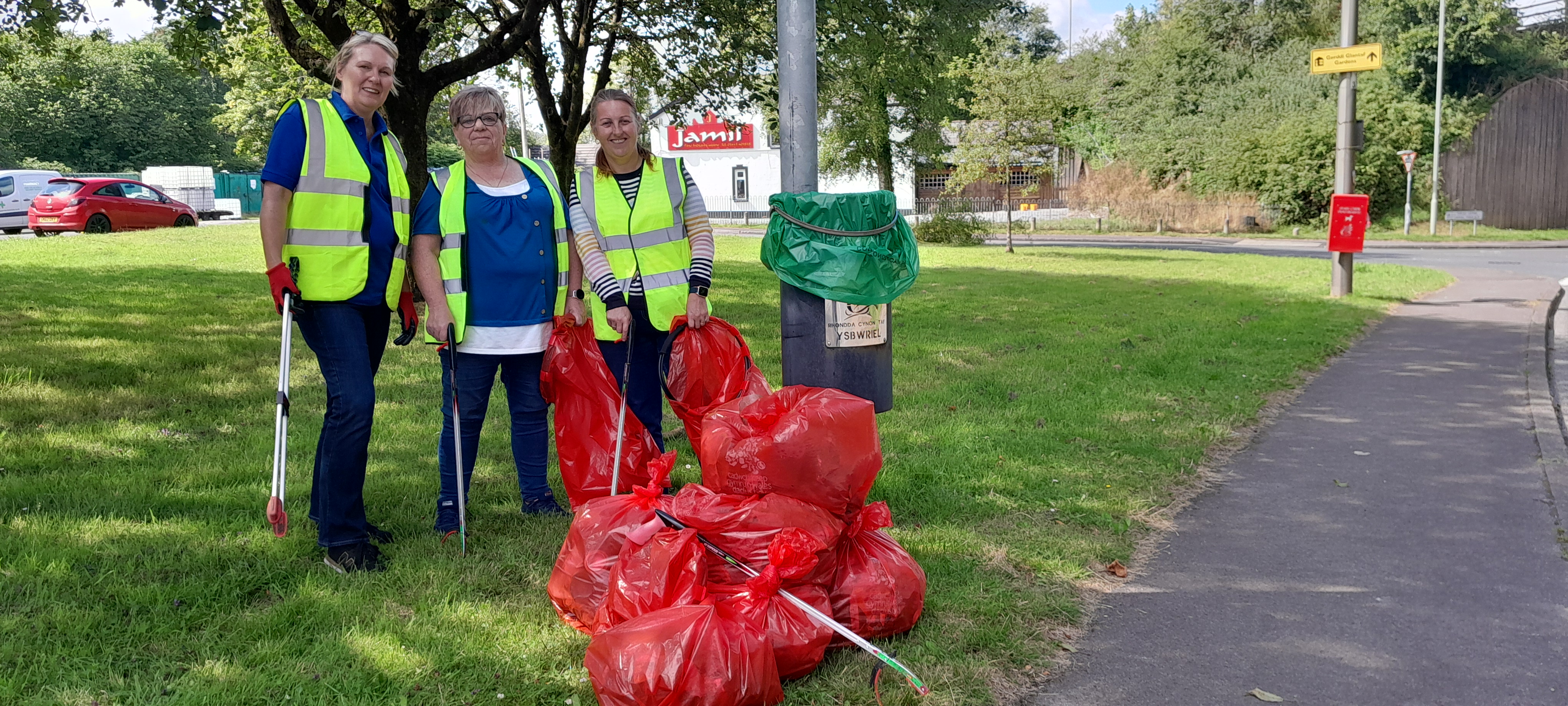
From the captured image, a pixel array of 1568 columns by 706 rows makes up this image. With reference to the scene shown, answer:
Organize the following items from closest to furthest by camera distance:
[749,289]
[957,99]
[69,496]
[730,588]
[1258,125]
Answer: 1. [730,588]
2. [69,496]
3. [749,289]
4. [957,99]
5. [1258,125]

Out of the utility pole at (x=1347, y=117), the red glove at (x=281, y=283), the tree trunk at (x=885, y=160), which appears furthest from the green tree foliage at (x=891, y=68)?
the red glove at (x=281, y=283)

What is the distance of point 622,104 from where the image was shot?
4.27 m

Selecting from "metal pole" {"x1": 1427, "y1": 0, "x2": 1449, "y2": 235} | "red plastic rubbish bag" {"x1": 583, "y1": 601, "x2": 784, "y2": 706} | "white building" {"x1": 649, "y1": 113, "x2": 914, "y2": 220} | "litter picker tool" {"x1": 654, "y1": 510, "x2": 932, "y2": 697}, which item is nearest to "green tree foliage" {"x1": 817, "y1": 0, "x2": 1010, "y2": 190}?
"litter picker tool" {"x1": 654, "y1": 510, "x2": 932, "y2": 697}

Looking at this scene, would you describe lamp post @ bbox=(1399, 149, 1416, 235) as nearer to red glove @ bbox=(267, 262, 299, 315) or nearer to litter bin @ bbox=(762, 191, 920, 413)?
litter bin @ bbox=(762, 191, 920, 413)

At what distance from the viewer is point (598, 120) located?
4.23 m

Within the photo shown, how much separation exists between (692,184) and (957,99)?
23290 mm

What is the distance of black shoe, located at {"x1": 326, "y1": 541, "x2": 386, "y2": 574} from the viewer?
3.82 metres

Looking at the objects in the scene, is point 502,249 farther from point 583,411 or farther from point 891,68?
point 891,68

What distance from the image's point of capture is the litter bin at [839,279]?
3.98 metres

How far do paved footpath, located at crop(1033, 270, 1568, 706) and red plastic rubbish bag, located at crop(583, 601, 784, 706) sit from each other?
2.77 feet

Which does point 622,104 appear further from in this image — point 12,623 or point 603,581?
point 12,623

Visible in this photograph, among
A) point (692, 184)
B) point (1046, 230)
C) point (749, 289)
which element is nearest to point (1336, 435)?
point (692, 184)

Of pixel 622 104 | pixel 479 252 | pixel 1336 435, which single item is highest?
pixel 622 104

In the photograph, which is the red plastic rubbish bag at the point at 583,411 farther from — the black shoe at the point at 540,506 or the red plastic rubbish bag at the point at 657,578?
the red plastic rubbish bag at the point at 657,578
